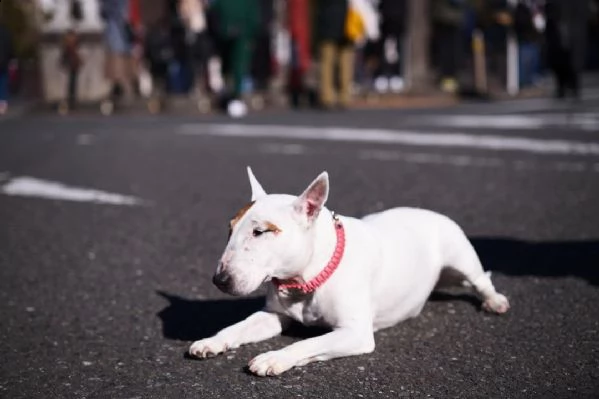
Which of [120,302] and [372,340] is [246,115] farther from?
[372,340]

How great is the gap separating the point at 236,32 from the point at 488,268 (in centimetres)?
1133

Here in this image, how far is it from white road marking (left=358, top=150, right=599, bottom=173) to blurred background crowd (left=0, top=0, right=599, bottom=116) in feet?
8.25

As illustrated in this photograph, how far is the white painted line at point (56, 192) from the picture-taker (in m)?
7.18

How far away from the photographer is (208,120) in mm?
14500

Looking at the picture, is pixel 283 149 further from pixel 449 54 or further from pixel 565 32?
pixel 449 54

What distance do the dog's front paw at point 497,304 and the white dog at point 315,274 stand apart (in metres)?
0.31

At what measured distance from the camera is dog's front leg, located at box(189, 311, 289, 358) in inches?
136

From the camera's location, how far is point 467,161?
870cm

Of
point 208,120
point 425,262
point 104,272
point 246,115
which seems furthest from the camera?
point 246,115

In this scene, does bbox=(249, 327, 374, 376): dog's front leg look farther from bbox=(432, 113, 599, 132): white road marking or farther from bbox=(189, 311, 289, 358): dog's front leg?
bbox=(432, 113, 599, 132): white road marking

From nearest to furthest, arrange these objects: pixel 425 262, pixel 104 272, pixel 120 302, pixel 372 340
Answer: pixel 372 340 → pixel 425 262 → pixel 120 302 → pixel 104 272

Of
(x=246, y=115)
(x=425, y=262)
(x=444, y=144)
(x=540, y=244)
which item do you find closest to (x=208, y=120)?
(x=246, y=115)

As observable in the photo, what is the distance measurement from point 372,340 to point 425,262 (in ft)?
1.93

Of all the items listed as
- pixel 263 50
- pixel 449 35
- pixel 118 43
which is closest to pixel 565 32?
pixel 118 43
